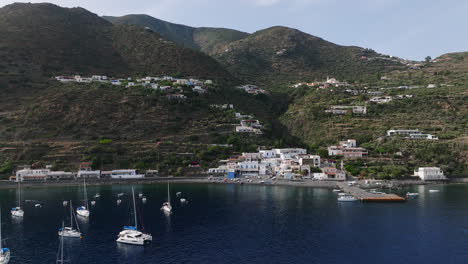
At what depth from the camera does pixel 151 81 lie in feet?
535

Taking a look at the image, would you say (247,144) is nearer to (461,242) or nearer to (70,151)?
(70,151)

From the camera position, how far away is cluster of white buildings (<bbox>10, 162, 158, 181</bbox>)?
94.8 m

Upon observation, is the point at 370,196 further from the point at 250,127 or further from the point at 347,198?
the point at 250,127

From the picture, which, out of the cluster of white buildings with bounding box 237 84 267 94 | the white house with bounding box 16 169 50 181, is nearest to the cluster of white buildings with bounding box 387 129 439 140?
the cluster of white buildings with bounding box 237 84 267 94

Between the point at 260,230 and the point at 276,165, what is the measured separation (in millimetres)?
54828

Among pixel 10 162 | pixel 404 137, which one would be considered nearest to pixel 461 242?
pixel 404 137

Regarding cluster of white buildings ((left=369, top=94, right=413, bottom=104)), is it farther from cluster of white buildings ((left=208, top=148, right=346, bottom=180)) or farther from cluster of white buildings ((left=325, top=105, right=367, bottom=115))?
cluster of white buildings ((left=208, top=148, right=346, bottom=180))

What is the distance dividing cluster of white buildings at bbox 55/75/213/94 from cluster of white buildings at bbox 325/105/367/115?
5496 cm

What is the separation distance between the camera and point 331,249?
1694 inches

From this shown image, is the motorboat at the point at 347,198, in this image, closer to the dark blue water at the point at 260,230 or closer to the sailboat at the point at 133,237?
the dark blue water at the point at 260,230

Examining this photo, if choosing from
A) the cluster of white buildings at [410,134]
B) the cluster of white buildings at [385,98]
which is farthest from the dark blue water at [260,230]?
the cluster of white buildings at [385,98]

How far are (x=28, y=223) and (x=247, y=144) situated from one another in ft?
239

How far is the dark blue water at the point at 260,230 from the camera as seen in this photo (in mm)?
41312

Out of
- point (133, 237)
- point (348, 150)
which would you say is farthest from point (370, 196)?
point (133, 237)
